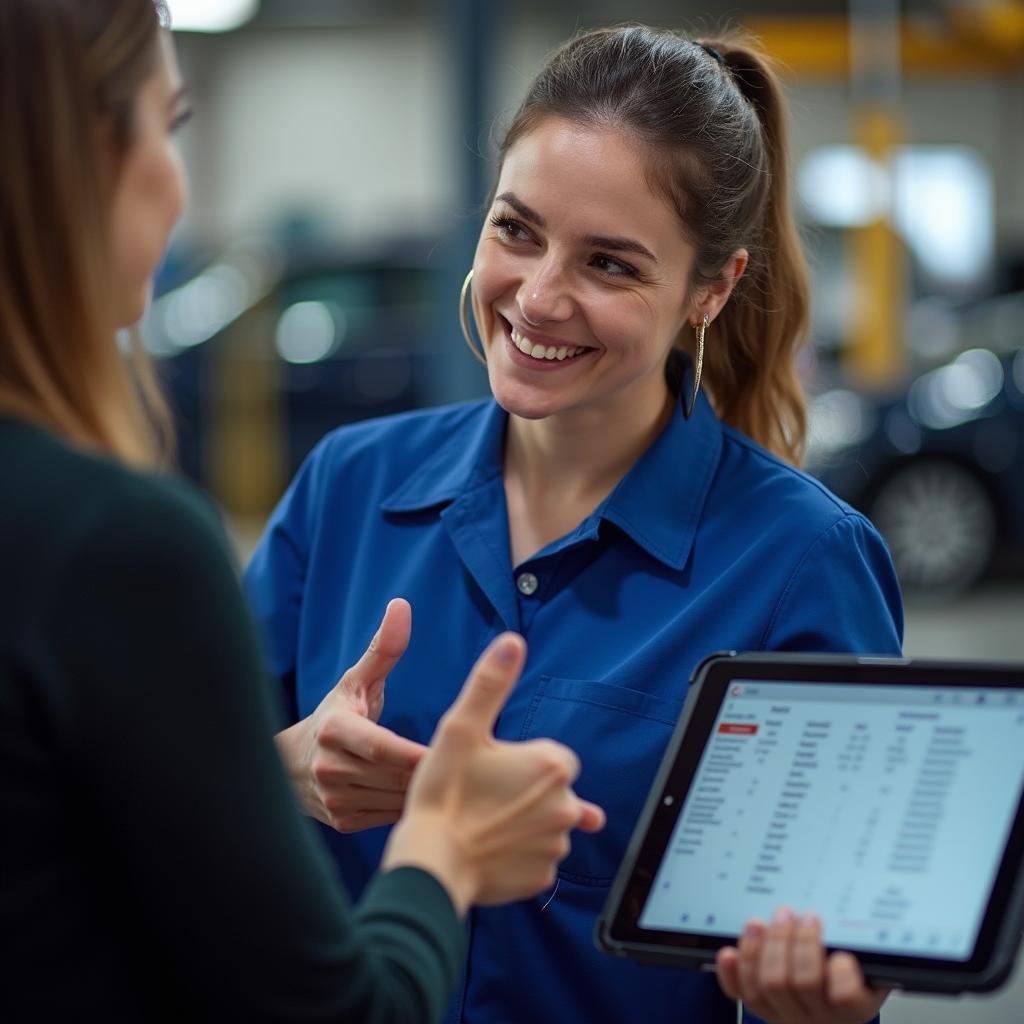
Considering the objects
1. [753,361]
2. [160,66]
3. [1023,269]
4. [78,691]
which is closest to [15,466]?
[78,691]

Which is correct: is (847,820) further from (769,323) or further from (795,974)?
(769,323)

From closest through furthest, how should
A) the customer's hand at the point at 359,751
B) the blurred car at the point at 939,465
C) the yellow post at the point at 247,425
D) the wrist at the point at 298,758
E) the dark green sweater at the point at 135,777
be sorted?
the dark green sweater at the point at 135,777 → the customer's hand at the point at 359,751 → the wrist at the point at 298,758 → the blurred car at the point at 939,465 → the yellow post at the point at 247,425

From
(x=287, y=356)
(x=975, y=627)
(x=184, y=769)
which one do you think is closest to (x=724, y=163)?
(x=184, y=769)

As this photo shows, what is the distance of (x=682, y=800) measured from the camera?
1.30 meters

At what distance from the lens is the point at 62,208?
939 mm

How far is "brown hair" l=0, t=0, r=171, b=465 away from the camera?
93 centimetres

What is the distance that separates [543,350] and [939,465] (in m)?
5.31

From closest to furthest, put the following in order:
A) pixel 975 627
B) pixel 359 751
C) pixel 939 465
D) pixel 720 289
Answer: pixel 359 751
pixel 720 289
pixel 975 627
pixel 939 465

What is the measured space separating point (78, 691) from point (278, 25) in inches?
584

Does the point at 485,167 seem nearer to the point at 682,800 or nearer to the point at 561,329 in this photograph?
the point at 561,329

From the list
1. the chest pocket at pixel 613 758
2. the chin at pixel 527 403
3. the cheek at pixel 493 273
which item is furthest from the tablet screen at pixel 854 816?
the cheek at pixel 493 273

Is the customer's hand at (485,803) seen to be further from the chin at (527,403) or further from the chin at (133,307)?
the chin at (527,403)

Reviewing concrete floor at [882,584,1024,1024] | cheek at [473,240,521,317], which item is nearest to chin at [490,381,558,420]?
cheek at [473,240,521,317]

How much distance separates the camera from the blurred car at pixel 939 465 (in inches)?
265
